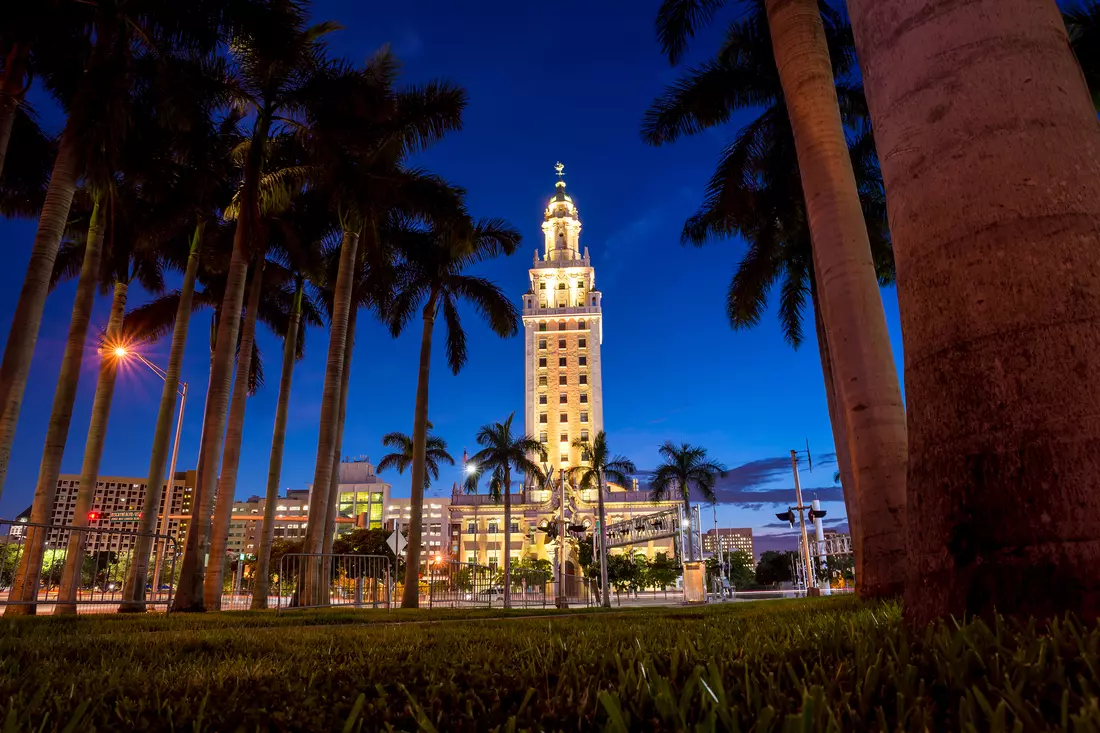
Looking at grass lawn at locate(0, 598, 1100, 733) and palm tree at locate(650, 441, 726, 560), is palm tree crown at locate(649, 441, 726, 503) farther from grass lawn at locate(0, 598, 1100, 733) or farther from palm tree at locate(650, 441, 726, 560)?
grass lawn at locate(0, 598, 1100, 733)

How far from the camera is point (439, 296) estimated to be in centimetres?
2577

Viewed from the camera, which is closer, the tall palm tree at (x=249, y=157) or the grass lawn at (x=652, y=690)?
the grass lawn at (x=652, y=690)

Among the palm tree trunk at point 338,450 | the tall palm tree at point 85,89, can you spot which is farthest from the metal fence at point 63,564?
the palm tree trunk at point 338,450

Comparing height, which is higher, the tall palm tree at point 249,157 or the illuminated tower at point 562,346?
the illuminated tower at point 562,346

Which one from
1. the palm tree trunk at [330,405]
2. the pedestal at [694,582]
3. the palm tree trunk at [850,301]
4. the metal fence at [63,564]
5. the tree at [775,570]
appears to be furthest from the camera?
the tree at [775,570]

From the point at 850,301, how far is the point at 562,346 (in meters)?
103

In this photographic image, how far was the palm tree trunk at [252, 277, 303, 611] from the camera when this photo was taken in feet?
56.6

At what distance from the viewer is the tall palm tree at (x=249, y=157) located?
47.9 feet

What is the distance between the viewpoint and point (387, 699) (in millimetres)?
2098

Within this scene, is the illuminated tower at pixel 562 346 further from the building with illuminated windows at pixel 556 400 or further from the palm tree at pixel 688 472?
the palm tree at pixel 688 472

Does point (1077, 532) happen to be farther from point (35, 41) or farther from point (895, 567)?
point (35, 41)

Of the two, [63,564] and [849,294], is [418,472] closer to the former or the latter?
[63,564]

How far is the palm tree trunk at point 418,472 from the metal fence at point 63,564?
7.09 meters

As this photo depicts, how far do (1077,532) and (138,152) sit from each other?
1961 cm
